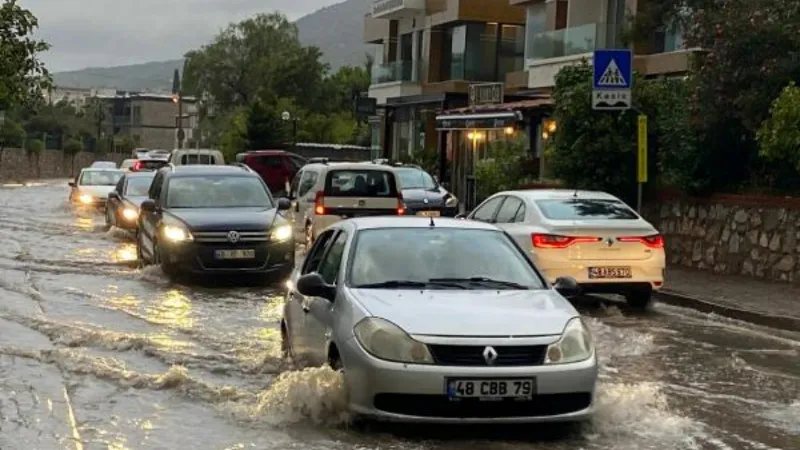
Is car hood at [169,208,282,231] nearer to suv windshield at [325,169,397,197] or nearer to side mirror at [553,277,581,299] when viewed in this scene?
suv windshield at [325,169,397,197]

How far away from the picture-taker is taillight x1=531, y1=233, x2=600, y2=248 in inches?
602

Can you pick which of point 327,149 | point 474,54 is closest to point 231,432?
point 474,54

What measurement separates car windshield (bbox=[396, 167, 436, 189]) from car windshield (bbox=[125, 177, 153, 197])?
19.0 feet

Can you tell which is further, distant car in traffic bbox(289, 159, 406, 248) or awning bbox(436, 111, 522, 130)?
awning bbox(436, 111, 522, 130)

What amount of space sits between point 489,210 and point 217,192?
13.8ft

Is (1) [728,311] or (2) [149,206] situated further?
(2) [149,206]

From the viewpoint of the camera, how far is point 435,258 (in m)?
9.18

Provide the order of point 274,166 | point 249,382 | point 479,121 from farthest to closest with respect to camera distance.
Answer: point 274,166 → point 479,121 → point 249,382

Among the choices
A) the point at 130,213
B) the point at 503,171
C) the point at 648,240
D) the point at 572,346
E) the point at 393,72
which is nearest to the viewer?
the point at 572,346

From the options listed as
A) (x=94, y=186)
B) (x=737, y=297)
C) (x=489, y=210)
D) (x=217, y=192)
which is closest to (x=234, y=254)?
(x=217, y=192)

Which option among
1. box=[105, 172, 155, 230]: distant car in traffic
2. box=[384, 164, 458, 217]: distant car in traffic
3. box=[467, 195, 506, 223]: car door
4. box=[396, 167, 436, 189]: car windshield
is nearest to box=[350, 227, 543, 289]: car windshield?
box=[467, 195, 506, 223]: car door

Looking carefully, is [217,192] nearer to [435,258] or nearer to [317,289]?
[435,258]

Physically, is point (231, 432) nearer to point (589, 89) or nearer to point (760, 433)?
point (760, 433)

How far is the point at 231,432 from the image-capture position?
8.07 meters
